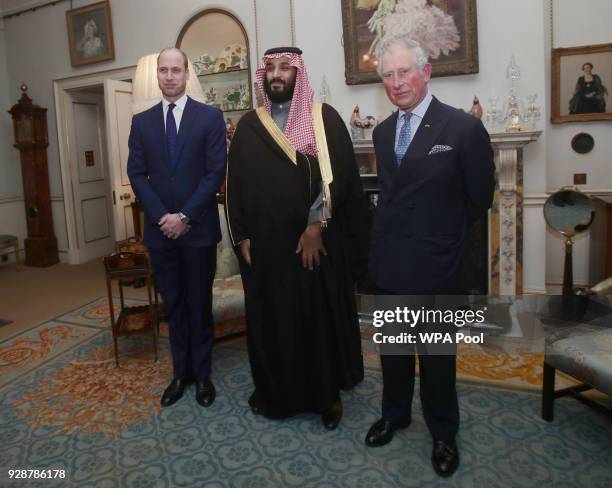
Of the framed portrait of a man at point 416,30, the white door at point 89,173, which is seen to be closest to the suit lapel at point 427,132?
the framed portrait of a man at point 416,30

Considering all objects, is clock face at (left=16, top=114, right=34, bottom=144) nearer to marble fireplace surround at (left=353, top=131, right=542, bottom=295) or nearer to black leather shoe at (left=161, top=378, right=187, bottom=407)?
black leather shoe at (left=161, top=378, right=187, bottom=407)

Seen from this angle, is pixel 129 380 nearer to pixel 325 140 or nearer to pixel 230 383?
pixel 230 383

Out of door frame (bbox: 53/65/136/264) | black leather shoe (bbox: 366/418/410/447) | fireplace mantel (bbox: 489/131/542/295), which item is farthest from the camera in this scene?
door frame (bbox: 53/65/136/264)

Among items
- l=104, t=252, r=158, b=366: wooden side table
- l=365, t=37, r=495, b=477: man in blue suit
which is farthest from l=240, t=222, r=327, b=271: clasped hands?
l=104, t=252, r=158, b=366: wooden side table

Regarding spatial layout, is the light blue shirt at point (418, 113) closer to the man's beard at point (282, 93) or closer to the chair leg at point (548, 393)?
the man's beard at point (282, 93)

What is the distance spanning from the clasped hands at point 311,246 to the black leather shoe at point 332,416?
0.66 meters

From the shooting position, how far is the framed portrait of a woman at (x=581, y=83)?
12.4ft

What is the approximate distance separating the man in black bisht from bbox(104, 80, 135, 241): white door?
306cm

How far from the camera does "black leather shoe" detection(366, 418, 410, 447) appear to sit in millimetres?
2191

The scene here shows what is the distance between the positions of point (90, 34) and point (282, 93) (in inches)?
171

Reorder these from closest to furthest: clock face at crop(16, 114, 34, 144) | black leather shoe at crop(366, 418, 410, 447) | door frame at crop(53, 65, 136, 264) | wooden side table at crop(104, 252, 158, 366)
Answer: black leather shoe at crop(366, 418, 410, 447), wooden side table at crop(104, 252, 158, 366), door frame at crop(53, 65, 136, 264), clock face at crop(16, 114, 34, 144)

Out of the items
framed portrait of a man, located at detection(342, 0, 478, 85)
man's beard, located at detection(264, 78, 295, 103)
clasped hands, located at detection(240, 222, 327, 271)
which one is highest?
framed portrait of a man, located at detection(342, 0, 478, 85)

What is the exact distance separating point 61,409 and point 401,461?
1716mm

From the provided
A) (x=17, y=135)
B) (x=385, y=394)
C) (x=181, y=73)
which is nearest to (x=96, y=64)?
(x=17, y=135)
